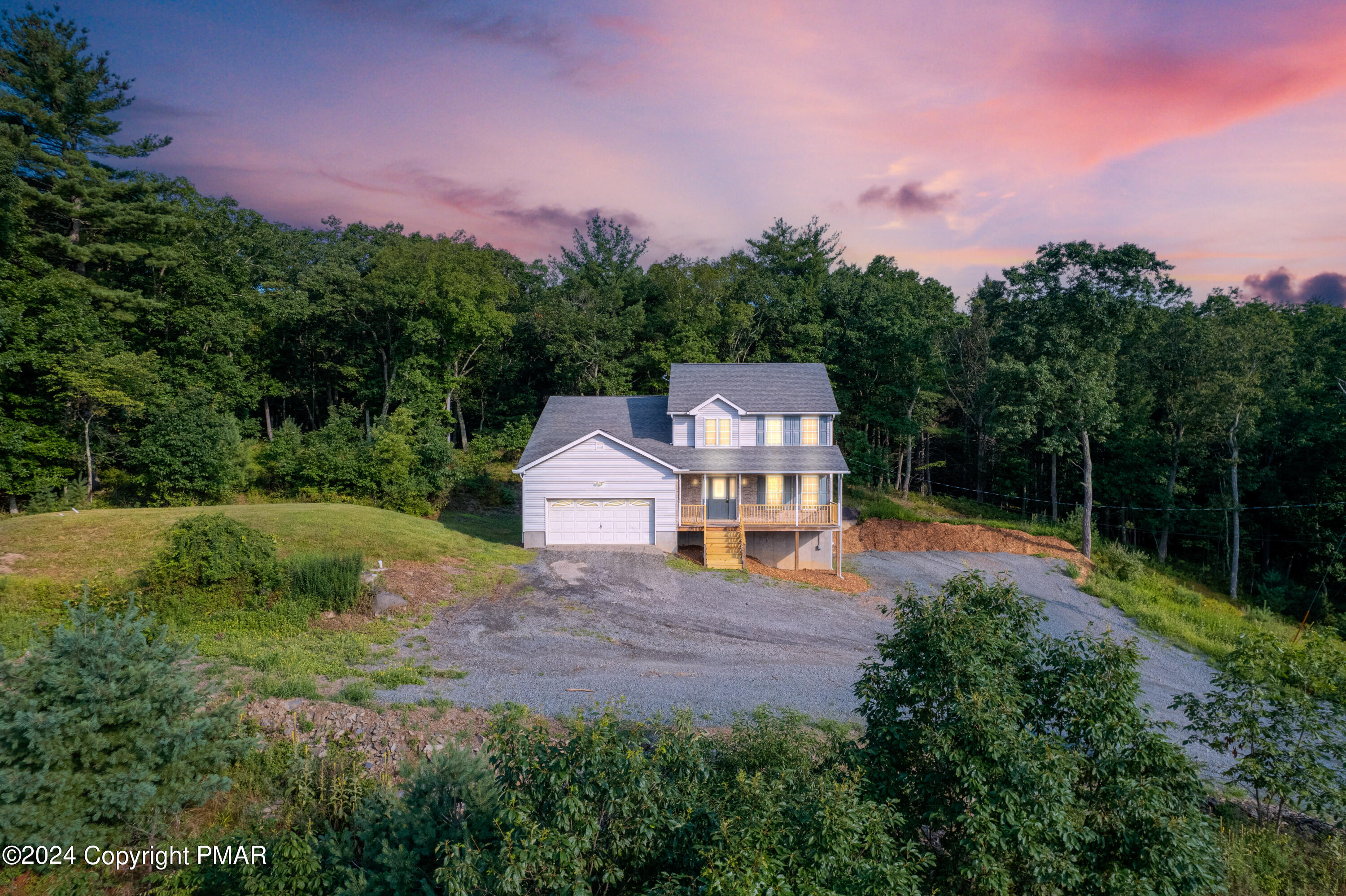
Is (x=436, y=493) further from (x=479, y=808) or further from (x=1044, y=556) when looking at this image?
(x=1044, y=556)

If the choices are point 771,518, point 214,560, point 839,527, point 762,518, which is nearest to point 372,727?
point 214,560

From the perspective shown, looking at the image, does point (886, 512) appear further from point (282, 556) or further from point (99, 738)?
point (99, 738)

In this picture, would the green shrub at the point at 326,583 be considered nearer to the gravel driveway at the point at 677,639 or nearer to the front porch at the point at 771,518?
the gravel driveway at the point at 677,639

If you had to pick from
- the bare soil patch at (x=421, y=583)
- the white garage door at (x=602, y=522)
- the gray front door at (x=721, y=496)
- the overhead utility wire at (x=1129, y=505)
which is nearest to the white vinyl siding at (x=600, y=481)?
the white garage door at (x=602, y=522)

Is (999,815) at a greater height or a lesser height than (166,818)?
greater

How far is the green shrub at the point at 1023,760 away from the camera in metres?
5.00

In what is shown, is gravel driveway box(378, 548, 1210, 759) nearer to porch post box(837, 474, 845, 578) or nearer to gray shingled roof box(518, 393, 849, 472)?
porch post box(837, 474, 845, 578)

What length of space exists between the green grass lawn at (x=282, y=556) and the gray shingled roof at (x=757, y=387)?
9.44 m

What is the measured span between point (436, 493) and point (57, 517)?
12.8 metres

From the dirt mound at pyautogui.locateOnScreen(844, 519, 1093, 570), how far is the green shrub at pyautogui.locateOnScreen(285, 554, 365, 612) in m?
20.8

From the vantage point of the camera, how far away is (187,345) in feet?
106

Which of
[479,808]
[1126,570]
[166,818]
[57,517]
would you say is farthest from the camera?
[1126,570]

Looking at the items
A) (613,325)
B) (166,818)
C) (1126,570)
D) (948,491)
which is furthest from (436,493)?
(948,491)

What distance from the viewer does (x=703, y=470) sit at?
24219 mm
